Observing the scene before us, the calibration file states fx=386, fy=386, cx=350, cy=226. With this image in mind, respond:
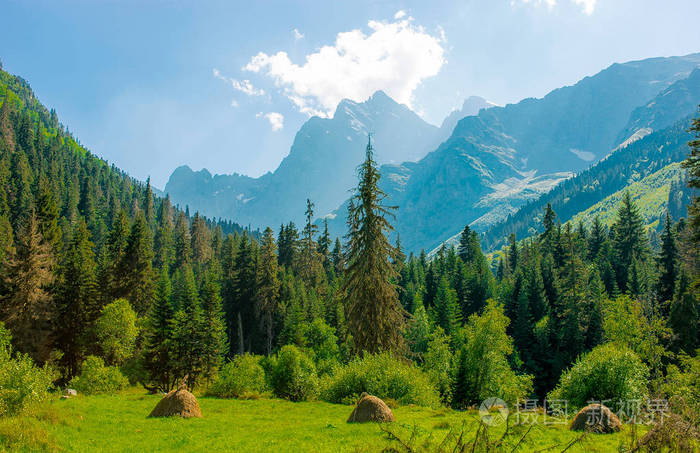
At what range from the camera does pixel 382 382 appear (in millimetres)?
27094

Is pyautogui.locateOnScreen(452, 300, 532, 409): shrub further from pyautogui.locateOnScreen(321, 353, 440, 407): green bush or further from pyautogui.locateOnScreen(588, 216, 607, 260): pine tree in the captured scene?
pyautogui.locateOnScreen(588, 216, 607, 260): pine tree

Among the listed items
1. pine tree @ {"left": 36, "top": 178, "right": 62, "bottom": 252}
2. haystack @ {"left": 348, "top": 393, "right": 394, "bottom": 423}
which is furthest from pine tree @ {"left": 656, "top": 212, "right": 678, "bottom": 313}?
pine tree @ {"left": 36, "top": 178, "right": 62, "bottom": 252}

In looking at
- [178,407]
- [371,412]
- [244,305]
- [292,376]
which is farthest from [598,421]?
[244,305]

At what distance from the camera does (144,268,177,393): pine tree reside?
4709 cm

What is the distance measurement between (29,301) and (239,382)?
29.0m

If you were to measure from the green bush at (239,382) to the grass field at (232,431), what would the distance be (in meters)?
8.22

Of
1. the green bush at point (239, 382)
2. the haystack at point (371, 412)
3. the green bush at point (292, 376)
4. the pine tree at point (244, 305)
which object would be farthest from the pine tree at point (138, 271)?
the haystack at point (371, 412)

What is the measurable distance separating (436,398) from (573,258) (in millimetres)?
42576

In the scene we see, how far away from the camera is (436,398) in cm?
3020

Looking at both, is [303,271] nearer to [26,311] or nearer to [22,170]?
[26,311]

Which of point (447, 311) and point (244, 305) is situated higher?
point (244, 305)

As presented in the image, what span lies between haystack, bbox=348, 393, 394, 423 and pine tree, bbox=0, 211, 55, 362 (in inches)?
1667

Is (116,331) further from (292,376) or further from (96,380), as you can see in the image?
(292,376)

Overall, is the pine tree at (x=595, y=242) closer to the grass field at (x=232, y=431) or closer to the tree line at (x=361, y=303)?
the tree line at (x=361, y=303)
